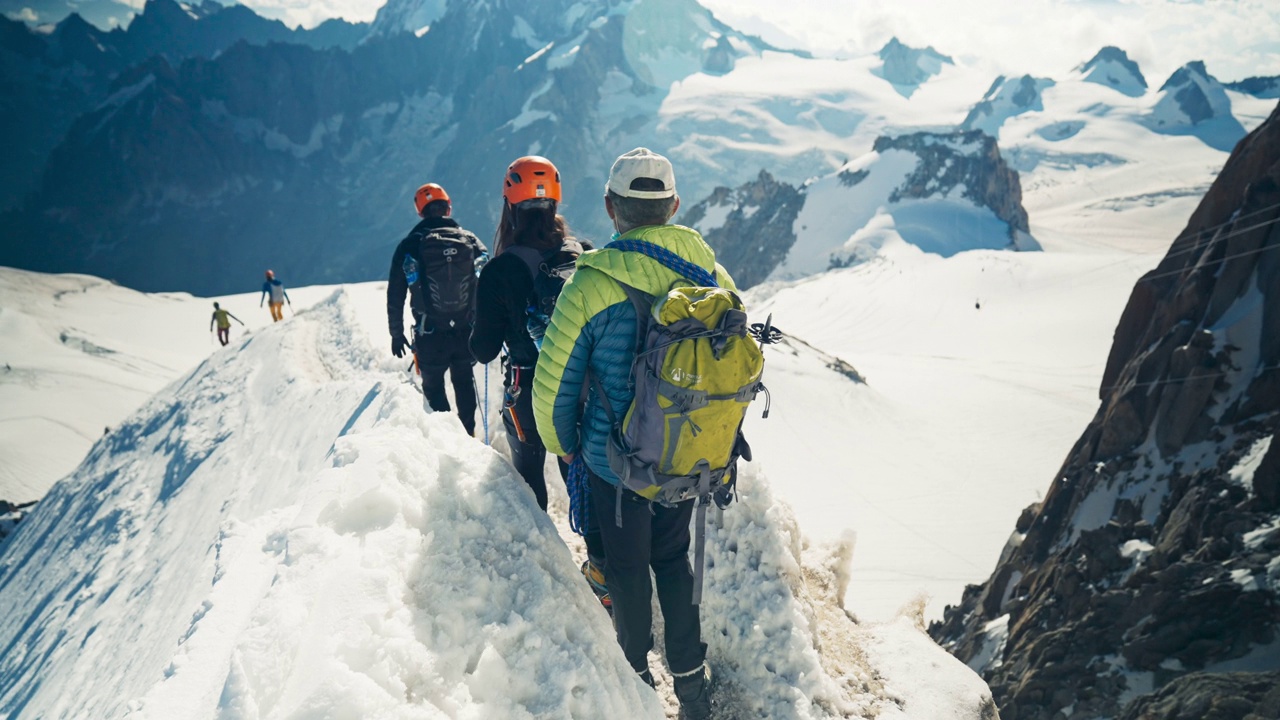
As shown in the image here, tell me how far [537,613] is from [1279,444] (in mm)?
8808

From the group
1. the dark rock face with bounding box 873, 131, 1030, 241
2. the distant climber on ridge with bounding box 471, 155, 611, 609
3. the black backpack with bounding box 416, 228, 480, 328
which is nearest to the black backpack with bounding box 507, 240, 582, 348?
the distant climber on ridge with bounding box 471, 155, 611, 609

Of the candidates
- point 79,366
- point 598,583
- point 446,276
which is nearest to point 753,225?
point 79,366

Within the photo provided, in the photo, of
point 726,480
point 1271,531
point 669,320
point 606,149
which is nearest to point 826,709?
point 726,480

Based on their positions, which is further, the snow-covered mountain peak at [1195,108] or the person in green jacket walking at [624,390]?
the snow-covered mountain peak at [1195,108]

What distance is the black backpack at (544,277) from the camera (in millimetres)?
3502

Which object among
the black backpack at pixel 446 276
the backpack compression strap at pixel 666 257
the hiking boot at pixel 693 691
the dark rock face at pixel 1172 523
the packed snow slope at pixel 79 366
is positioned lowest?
the packed snow slope at pixel 79 366

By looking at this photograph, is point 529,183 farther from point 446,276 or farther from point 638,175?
point 446,276

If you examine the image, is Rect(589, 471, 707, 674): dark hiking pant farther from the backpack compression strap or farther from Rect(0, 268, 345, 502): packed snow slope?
Rect(0, 268, 345, 502): packed snow slope

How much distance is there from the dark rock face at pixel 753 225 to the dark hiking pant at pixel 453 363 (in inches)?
2481

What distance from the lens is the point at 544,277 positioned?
11.6 feet

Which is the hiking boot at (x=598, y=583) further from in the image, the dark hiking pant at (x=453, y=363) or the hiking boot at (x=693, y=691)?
the dark hiking pant at (x=453, y=363)

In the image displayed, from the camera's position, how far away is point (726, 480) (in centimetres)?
312

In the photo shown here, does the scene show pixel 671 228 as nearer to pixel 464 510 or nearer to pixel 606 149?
pixel 464 510

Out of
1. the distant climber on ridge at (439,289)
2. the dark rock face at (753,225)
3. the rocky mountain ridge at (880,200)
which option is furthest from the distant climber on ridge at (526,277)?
the dark rock face at (753,225)
